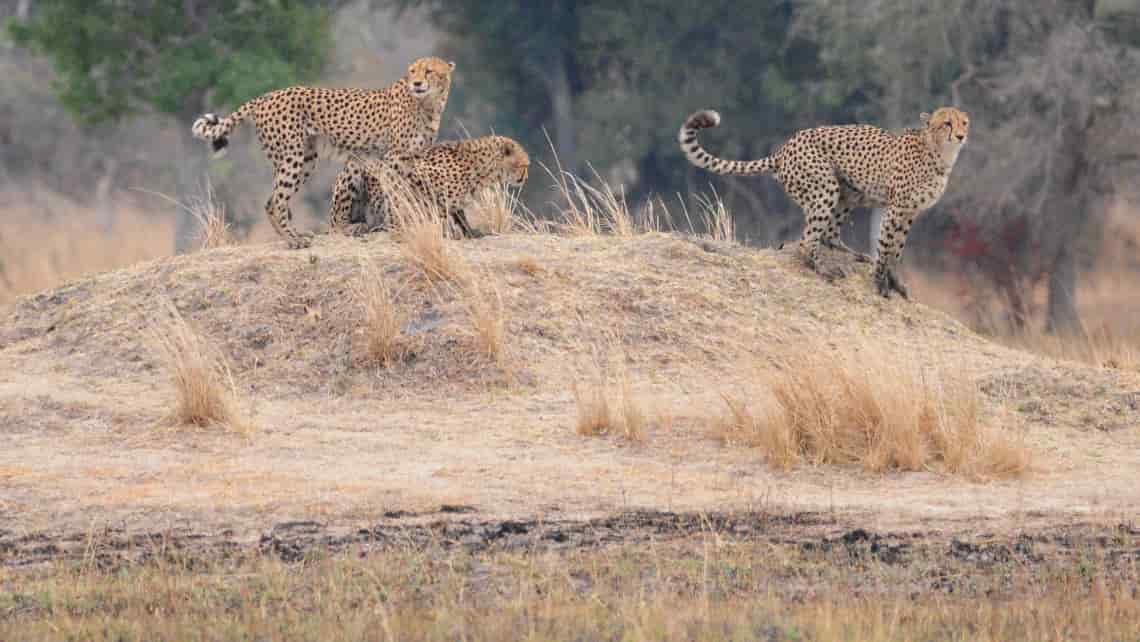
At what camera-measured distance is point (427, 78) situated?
1123cm

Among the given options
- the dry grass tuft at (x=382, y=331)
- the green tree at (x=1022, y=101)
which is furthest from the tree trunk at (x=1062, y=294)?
the dry grass tuft at (x=382, y=331)

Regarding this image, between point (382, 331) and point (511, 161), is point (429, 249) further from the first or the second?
point (511, 161)

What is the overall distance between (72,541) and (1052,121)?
1463 cm

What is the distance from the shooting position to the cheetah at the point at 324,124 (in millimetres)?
11188

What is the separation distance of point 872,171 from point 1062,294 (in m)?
9.49

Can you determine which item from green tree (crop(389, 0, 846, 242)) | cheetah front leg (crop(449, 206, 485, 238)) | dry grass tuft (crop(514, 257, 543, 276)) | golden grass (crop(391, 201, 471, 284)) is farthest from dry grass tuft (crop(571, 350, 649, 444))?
green tree (crop(389, 0, 846, 242))

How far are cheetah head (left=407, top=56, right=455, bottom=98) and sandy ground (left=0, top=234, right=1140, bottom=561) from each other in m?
0.90

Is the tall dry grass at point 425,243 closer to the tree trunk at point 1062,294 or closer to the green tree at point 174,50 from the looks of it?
the green tree at point 174,50

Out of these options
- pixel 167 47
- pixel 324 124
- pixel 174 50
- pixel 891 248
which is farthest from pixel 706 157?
→ pixel 167 47

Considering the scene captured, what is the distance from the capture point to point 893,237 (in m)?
11.3

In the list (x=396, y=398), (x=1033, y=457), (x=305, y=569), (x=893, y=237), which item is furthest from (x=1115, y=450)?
(x=305, y=569)

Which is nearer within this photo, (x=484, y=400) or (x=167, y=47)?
(x=484, y=400)

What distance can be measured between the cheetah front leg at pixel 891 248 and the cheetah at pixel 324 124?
105 inches

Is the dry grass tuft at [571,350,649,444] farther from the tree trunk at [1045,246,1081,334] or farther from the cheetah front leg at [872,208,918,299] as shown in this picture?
the tree trunk at [1045,246,1081,334]
